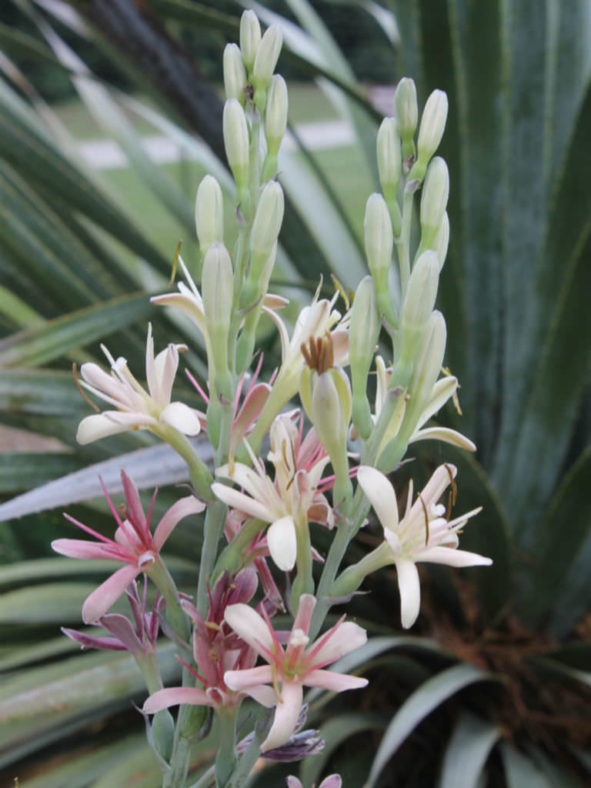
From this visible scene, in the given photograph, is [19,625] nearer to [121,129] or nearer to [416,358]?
[416,358]

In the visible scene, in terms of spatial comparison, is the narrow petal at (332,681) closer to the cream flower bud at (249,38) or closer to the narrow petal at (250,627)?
the narrow petal at (250,627)

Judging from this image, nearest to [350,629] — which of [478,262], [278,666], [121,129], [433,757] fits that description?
[278,666]

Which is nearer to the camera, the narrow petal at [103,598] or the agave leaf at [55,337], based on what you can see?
the narrow petal at [103,598]

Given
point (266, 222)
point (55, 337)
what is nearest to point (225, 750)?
point (266, 222)

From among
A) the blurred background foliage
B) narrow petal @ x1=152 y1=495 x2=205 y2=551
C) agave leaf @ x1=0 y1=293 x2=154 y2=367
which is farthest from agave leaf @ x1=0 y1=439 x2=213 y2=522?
agave leaf @ x1=0 y1=293 x2=154 y2=367

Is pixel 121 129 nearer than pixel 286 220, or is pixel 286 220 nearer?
pixel 286 220

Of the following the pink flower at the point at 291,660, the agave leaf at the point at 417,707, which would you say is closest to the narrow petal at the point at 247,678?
the pink flower at the point at 291,660

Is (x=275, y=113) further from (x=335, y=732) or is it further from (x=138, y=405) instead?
(x=335, y=732)
